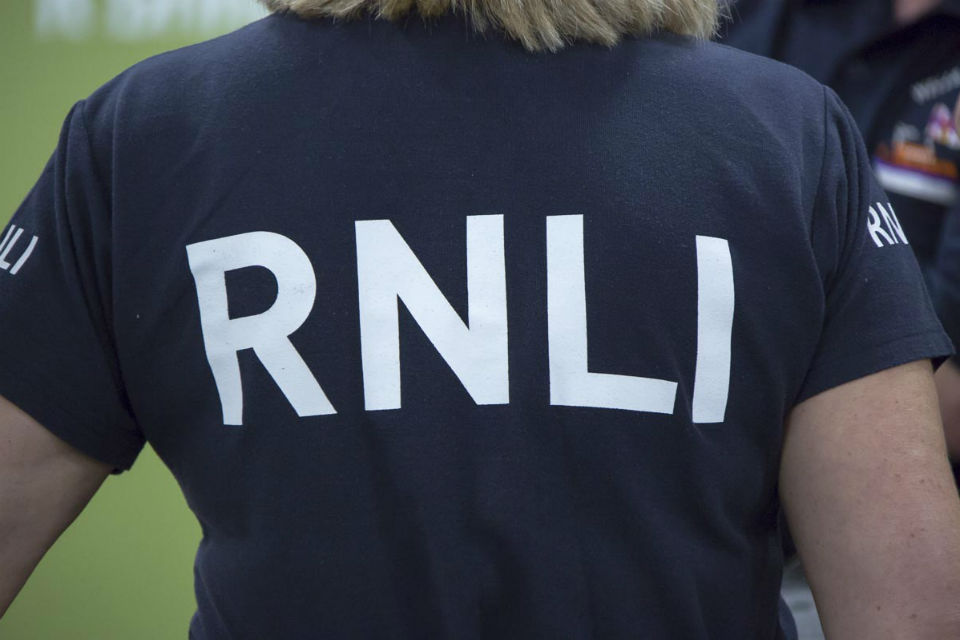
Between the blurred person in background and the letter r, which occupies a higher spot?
the letter r

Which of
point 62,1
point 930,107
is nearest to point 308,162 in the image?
point 930,107

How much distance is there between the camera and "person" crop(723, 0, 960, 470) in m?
1.41

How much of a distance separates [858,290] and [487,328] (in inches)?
11.0

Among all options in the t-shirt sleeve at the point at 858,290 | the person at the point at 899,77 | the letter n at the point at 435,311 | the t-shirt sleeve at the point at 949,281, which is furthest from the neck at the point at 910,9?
the letter n at the point at 435,311

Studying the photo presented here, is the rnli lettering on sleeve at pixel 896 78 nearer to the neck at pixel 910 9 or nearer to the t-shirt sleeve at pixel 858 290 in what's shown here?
the neck at pixel 910 9

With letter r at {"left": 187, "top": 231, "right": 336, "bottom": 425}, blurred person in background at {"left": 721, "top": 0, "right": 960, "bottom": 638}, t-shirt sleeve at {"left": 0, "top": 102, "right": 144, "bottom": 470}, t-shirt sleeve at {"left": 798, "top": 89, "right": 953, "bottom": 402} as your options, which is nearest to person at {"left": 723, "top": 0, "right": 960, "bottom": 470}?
blurred person in background at {"left": 721, "top": 0, "right": 960, "bottom": 638}

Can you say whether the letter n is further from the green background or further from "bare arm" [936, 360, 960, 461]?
the green background

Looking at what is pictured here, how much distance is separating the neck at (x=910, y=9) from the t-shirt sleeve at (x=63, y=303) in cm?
126

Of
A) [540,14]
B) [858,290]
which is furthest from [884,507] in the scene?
[540,14]

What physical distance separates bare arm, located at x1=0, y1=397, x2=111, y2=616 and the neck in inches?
52.3

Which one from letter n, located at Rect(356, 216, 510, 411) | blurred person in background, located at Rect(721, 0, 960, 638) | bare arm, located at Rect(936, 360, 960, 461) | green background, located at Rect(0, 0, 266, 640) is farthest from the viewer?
green background, located at Rect(0, 0, 266, 640)

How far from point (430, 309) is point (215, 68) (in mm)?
245

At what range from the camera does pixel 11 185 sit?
6.48 feet

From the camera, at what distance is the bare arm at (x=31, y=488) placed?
0.73 meters
